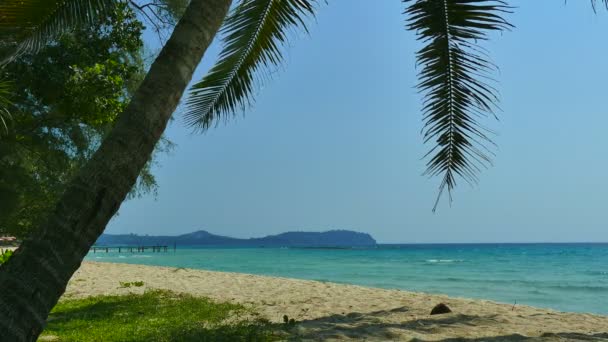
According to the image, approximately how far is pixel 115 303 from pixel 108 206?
8.61 metres

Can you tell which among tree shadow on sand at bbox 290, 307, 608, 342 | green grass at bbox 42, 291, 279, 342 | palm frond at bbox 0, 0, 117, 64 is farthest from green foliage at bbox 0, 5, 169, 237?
tree shadow on sand at bbox 290, 307, 608, 342

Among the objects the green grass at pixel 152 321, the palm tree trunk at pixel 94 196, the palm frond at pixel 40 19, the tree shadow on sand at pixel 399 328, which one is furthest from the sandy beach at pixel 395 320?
the palm frond at pixel 40 19

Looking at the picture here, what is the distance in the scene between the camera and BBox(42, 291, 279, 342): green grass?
685 cm

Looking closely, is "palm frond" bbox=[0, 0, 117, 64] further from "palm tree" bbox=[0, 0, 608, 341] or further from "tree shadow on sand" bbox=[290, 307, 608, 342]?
"tree shadow on sand" bbox=[290, 307, 608, 342]

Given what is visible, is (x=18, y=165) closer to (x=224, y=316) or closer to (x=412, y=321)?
(x=224, y=316)

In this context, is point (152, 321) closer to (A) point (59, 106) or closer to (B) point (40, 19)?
(A) point (59, 106)

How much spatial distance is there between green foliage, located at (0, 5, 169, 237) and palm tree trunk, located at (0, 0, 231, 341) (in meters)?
3.35

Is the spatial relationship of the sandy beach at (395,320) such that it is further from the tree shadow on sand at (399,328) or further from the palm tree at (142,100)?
the palm tree at (142,100)

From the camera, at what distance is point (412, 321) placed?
28.1 ft

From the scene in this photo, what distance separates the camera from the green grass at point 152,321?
270 inches

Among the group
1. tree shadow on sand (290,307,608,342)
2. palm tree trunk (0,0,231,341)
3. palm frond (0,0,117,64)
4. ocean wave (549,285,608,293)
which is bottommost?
ocean wave (549,285,608,293)

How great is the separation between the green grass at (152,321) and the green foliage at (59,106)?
9.98ft

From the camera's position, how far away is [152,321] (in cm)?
841

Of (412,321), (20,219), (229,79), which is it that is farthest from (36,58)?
(20,219)
